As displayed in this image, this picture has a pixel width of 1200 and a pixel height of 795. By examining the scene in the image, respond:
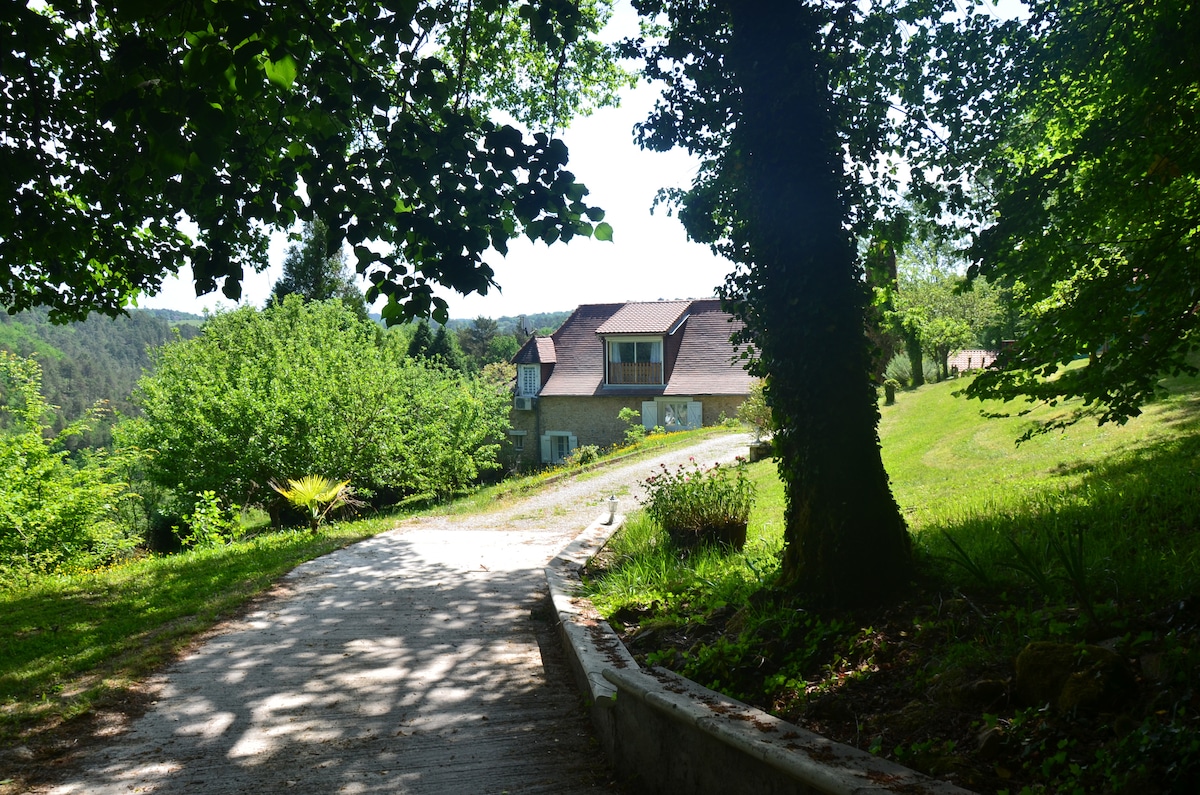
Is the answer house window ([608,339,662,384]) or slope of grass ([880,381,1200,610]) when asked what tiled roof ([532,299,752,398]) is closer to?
house window ([608,339,662,384])

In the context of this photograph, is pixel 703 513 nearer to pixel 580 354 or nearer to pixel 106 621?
pixel 106 621

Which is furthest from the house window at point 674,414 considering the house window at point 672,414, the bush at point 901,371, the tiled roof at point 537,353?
the bush at point 901,371

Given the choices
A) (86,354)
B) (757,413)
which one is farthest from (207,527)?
(86,354)

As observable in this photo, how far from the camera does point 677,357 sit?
1495 inches

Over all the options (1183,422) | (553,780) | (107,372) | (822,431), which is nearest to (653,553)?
(822,431)

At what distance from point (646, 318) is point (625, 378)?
3264 mm

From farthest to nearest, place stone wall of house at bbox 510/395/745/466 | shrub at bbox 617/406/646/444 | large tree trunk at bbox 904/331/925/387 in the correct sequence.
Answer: stone wall of house at bbox 510/395/745/466
shrub at bbox 617/406/646/444
large tree trunk at bbox 904/331/925/387

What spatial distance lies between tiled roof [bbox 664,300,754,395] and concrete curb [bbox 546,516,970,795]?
103 ft

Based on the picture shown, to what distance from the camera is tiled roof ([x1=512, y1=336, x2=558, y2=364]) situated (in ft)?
133

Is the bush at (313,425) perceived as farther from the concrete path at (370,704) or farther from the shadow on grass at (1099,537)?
the shadow on grass at (1099,537)

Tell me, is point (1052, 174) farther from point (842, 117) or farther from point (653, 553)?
point (653, 553)

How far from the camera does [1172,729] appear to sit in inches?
99.8

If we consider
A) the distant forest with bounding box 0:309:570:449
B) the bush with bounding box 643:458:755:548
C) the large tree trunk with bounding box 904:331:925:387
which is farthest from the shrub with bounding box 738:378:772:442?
the distant forest with bounding box 0:309:570:449

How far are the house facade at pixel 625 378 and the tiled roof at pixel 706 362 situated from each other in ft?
0.16
